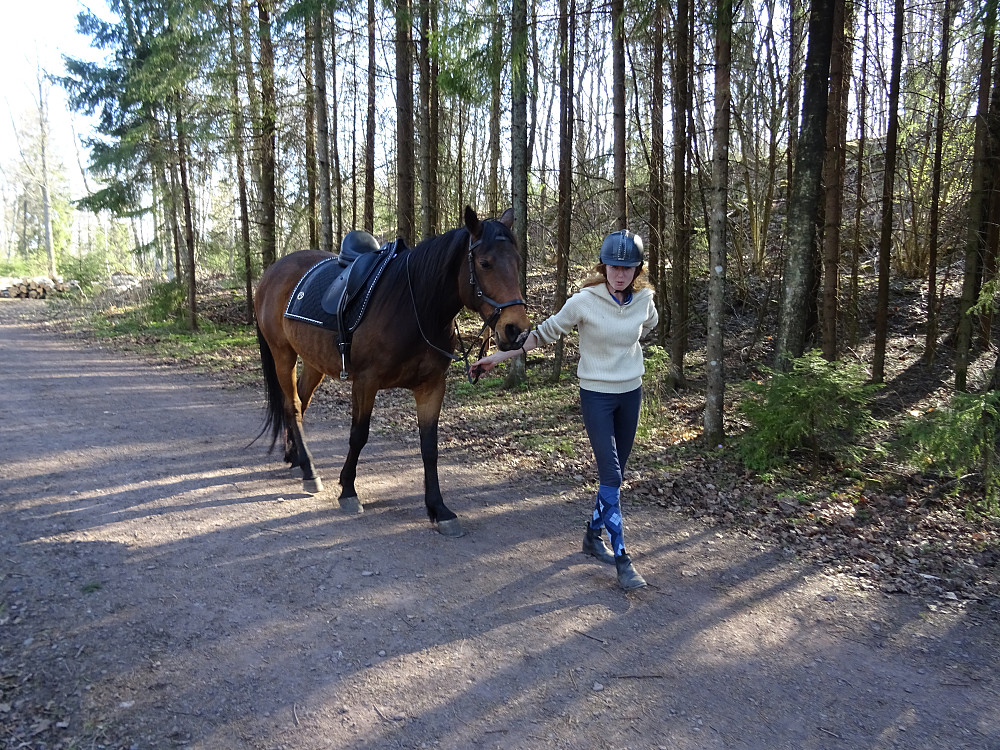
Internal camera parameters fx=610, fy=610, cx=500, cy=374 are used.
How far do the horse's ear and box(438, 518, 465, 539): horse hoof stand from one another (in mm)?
2087

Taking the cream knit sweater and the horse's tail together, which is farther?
the horse's tail

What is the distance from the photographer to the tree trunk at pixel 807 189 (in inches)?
235

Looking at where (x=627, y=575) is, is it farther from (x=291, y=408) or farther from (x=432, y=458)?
(x=291, y=408)

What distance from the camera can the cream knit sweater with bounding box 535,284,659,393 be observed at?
366 centimetres

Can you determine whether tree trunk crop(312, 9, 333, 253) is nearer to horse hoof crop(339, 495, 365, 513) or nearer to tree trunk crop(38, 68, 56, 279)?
horse hoof crop(339, 495, 365, 513)

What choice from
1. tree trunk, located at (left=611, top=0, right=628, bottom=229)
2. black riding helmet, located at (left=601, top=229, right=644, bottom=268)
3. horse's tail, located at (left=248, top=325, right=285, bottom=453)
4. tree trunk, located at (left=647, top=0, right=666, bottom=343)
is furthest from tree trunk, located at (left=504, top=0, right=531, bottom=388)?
Answer: black riding helmet, located at (left=601, top=229, right=644, bottom=268)

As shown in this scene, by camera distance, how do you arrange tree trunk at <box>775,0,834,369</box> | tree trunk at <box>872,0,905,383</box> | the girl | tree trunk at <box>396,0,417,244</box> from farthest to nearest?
tree trunk at <box>396,0,417,244</box> → tree trunk at <box>872,0,905,383</box> → tree trunk at <box>775,0,834,369</box> → the girl

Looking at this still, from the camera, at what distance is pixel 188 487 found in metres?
5.29

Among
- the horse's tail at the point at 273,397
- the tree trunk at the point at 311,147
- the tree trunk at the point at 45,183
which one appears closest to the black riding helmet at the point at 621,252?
the horse's tail at the point at 273,397

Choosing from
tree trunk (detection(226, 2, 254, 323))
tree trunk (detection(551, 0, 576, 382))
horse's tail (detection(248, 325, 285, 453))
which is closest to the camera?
horse's tail (detection(248, 325, 285, 453))

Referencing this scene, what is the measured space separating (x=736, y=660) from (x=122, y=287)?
99.1 feet

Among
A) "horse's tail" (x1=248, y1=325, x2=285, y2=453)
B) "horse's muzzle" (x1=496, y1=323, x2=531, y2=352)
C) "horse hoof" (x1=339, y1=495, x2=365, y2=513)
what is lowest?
"horse hoof" (x1=339, y1=495, x2=365, y2=513)

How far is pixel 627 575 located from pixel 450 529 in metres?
1.38

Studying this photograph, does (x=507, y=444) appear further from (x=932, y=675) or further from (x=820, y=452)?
(x=932, y=675)
